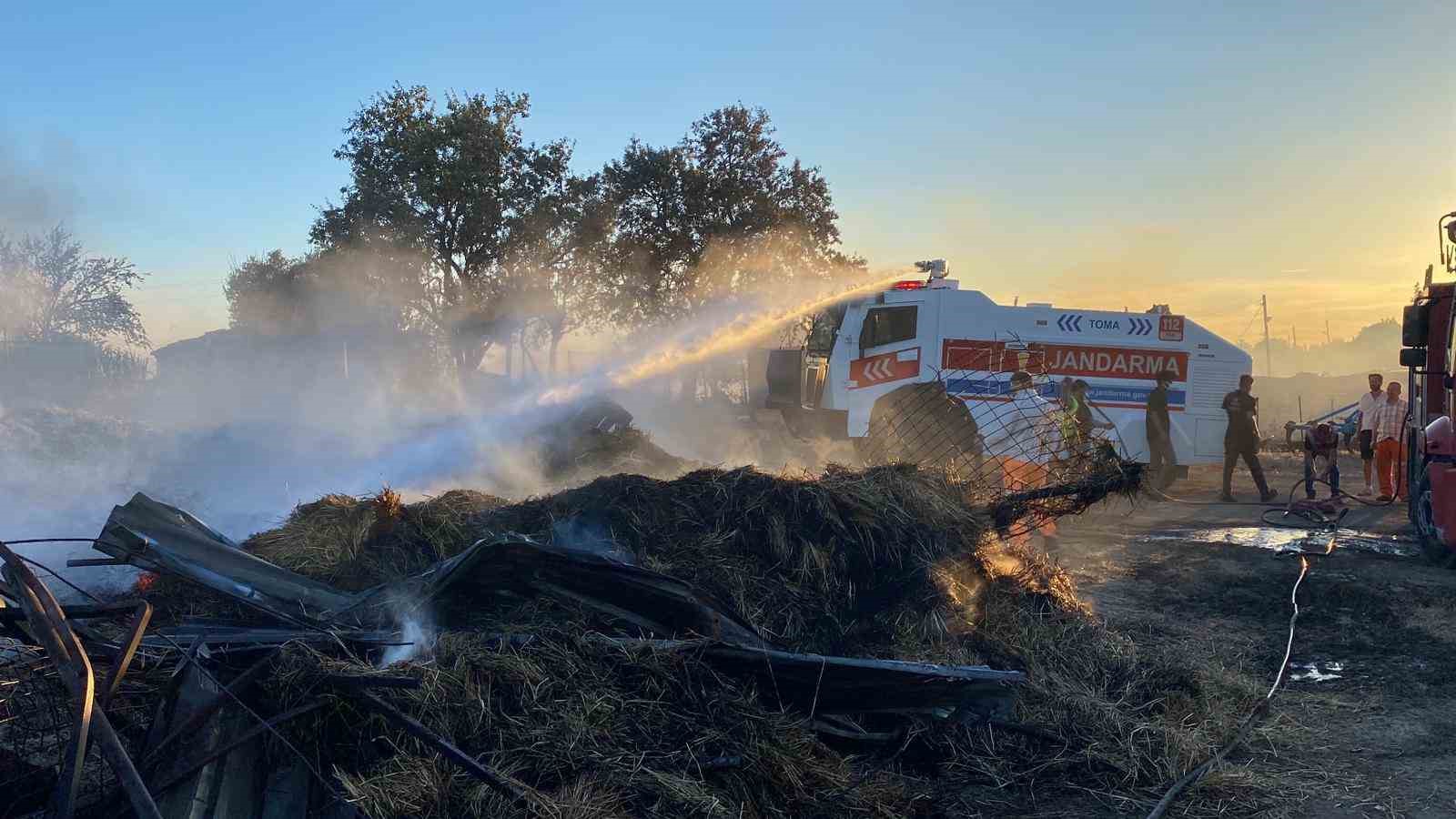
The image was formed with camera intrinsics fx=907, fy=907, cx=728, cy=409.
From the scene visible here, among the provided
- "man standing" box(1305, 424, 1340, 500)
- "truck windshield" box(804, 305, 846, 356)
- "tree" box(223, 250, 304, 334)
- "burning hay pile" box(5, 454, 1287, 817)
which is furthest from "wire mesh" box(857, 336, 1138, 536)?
"tree" box(223, 250, 304, 334)

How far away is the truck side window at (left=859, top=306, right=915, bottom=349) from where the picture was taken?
43.4 feet

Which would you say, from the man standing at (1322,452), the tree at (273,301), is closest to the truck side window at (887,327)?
the man standing at (1322,452)

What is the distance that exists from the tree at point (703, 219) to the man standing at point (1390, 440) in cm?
1449

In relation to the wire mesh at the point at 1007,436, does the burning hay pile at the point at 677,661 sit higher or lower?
lower

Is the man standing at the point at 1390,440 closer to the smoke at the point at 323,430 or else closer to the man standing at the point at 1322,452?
→ the man standing at the point at 1322,452

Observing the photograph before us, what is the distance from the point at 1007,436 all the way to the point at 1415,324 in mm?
5256

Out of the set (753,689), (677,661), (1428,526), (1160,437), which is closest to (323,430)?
(677,661)

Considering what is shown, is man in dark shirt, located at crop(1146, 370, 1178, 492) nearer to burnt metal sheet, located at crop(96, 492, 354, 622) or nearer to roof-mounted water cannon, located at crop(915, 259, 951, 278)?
roof-mounted water cannon, located at crop(915, 259, 951, 278)

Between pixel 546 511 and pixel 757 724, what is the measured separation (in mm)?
2193

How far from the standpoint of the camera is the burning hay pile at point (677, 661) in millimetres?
3230

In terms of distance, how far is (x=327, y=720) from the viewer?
3254mm

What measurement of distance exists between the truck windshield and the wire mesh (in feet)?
4.19

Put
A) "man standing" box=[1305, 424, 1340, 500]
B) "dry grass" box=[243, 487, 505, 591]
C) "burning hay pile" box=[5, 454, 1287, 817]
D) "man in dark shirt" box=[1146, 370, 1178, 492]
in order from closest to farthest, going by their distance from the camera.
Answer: "burning hay pile" box=[5, 454, 1287, 817], "dry grass" box=[243, 487, 505, 591], "man standing" box=[1305, 424, 1340, 500], "man in dark shirt" box=[1146, 370, 1178, 492]

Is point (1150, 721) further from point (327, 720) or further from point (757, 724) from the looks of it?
point (327, 720)
